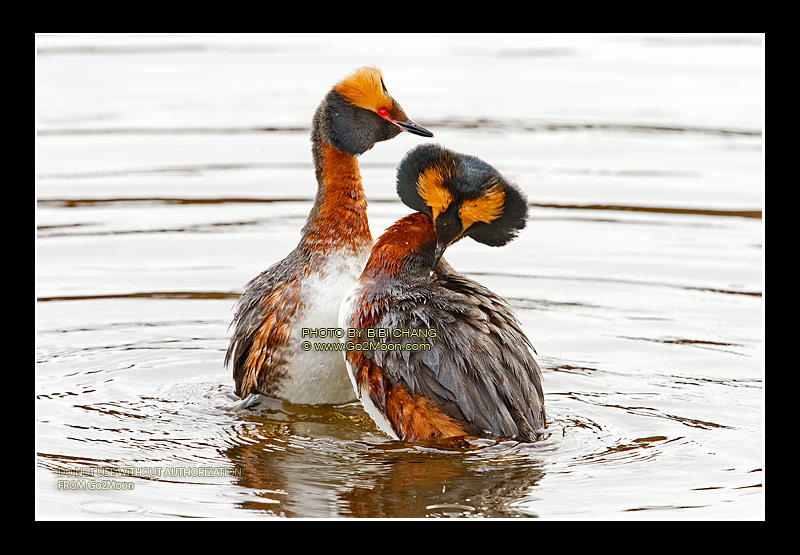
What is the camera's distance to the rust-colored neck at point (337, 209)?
802 cm

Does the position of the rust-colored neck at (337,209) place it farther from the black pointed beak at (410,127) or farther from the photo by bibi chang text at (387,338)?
the photo by bibi chang text at (387,338)

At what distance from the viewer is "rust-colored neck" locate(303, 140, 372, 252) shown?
8.02m

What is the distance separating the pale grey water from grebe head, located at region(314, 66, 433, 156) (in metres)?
1.85

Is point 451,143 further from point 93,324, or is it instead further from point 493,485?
point 493,485

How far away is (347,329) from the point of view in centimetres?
754

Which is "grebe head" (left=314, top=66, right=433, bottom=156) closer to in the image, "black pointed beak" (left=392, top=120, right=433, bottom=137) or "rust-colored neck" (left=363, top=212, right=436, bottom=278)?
"black pointed beak" (left=392, top=120, right=433, bottom=137)

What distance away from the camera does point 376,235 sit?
Answer: 11680 mm

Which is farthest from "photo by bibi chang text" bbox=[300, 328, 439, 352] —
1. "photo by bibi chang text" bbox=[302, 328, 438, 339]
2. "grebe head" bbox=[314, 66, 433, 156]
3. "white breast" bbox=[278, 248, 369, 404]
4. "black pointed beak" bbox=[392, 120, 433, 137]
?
"black pointed beak" bbox=[392, 120, 433, 137]

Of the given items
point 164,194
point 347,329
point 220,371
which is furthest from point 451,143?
point 347,329

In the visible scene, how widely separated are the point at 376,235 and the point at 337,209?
3630 mm

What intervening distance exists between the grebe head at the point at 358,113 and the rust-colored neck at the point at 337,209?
0.10m

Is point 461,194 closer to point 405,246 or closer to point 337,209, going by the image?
point 405,246

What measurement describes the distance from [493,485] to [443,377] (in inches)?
27.8

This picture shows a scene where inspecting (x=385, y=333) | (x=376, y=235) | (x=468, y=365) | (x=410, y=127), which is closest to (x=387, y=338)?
(x=385, y=333)
